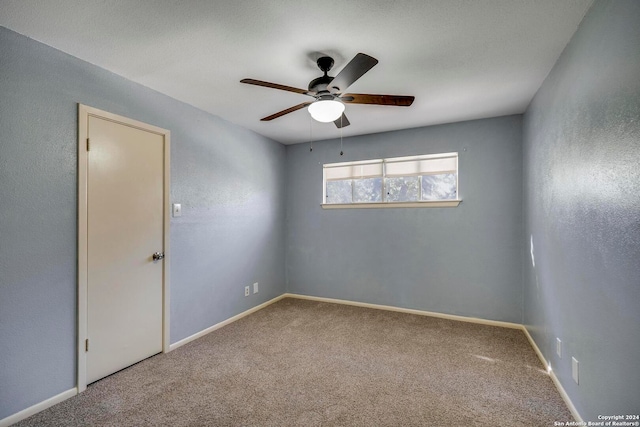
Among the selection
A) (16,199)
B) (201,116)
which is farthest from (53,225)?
(201,116)

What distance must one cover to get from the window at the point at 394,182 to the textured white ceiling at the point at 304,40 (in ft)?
3.74

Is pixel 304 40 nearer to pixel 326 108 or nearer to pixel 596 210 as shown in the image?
pixel 326 108

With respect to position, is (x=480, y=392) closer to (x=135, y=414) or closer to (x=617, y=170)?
(x=617, y=170)

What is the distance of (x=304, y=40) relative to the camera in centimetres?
188

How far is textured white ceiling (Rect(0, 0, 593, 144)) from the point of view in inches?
63.0

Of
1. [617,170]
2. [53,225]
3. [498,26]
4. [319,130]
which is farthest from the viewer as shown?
[319,130]

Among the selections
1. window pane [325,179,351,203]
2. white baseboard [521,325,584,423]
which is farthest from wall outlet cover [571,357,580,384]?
window pane [325,179,351,203]

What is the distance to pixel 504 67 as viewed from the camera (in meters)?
2.25

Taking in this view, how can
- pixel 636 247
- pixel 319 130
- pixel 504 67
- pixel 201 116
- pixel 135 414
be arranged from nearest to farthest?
pixel 636 247
pixel 135 414
pixel 504 67
pixel 201 116
pixel 319 130

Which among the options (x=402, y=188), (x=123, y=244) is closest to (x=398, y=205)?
(x=402, y=188)

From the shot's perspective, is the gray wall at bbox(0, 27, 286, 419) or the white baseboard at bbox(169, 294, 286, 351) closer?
the gray wall at bbox(0, 27, 286, 419)

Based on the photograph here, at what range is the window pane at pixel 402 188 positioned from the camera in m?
3.88

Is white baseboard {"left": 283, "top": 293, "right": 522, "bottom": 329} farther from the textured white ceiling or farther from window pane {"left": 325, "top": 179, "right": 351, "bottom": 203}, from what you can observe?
the textured white ceiling

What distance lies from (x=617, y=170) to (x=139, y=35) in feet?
8.94
